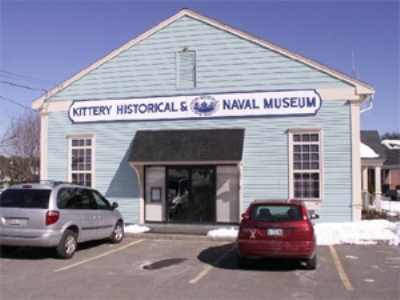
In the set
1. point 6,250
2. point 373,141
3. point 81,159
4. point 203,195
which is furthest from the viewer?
point 373,141

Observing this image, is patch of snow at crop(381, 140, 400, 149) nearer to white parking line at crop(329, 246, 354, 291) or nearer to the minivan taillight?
white parking line at crop(329, 246, 354, 291)

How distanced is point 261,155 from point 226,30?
4.46 meters

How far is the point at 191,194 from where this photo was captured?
16.3 meters

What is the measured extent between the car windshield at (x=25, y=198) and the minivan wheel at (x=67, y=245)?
847mm

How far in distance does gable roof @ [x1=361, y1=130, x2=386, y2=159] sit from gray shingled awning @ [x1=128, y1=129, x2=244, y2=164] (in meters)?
12.1

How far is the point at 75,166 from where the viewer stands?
17500 mm

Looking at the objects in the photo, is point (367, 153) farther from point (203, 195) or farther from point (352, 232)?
point (203, 195)

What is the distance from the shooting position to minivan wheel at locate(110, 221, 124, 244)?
13039mm

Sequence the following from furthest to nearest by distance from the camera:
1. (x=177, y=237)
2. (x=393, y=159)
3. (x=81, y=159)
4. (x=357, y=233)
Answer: (x=393, y=159)
(x=81, y=159)
(x=177, y=237)
(x=357, y=233)

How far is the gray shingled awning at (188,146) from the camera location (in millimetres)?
15172

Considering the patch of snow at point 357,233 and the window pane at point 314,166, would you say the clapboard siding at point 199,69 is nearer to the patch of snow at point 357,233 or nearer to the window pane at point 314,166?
the window pane at point 314,166

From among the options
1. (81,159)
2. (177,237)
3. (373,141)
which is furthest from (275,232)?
(373,141)

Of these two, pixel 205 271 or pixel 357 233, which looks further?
pixel 357 233

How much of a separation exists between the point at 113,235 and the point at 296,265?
17.6ft
